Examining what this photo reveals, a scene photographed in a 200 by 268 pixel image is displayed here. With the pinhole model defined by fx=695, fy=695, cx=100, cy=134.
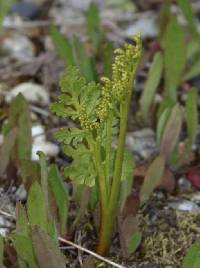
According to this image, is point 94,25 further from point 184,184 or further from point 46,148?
point 184,184

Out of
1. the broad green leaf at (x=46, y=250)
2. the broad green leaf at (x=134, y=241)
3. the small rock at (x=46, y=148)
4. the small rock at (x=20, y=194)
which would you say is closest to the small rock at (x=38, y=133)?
the small rock at (x=46, y=148)

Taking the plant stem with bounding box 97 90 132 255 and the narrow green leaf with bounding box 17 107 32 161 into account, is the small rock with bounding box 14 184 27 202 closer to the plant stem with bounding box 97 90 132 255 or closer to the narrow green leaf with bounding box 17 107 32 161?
the narrow green leaf with bounding box 17 107 32 161

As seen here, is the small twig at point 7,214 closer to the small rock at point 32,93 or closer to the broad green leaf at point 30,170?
the broad green leaf at point 30,170

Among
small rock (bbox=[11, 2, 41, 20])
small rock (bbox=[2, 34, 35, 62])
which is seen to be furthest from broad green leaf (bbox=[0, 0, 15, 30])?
small rock (bbox=[11, 2, 41, 20])

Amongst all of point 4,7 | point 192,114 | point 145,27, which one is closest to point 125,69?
point 192,114

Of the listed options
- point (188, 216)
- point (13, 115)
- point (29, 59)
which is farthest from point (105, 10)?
point (188, 216)

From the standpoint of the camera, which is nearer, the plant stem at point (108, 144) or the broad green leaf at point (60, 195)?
the plant stem at point (108, 144)
